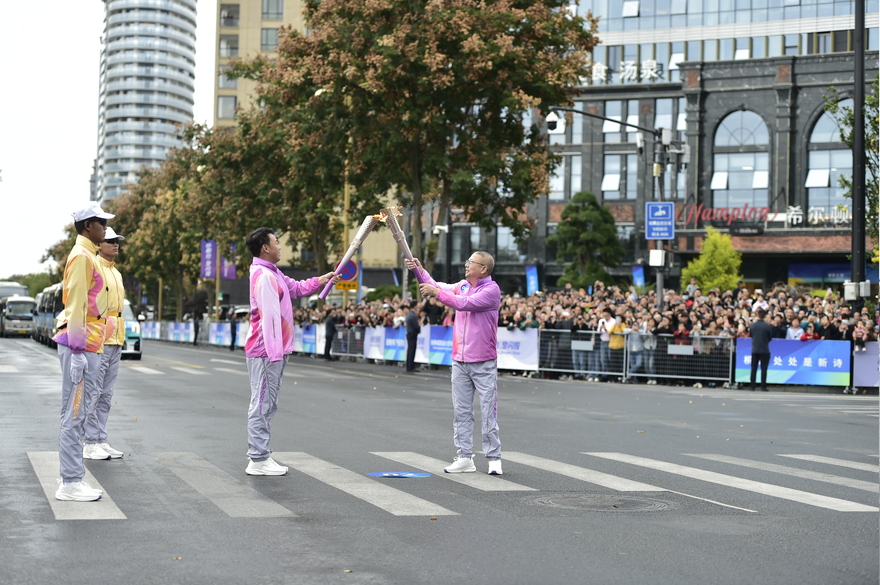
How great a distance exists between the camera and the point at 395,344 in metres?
33.9

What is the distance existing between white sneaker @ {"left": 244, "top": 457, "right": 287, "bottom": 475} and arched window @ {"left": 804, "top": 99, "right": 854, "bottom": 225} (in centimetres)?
5051

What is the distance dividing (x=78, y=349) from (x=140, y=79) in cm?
18518

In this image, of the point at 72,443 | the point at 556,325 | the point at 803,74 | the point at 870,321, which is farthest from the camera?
the point at 803,74

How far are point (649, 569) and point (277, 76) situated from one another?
1160 inches

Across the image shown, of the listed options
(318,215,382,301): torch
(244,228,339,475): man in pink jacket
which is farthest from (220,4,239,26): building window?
(244,228,339,475): man in pink jacket

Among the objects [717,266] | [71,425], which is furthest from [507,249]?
[71,425]

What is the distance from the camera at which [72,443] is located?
7.87 metres

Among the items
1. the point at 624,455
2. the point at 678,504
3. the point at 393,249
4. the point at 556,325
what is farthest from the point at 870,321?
the point at 393,249

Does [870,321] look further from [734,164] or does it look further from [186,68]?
[186,68]

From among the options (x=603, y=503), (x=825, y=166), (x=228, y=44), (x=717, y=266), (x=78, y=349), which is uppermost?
(x=228, y=44)

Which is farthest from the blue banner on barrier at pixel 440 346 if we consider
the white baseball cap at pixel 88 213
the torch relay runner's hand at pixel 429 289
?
the white baseball cap at pixel 88 213

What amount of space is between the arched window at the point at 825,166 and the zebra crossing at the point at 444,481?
47834 mm

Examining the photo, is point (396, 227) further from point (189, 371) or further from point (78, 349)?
point (189, 371)

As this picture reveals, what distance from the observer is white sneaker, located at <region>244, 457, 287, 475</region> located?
30.8 feet
